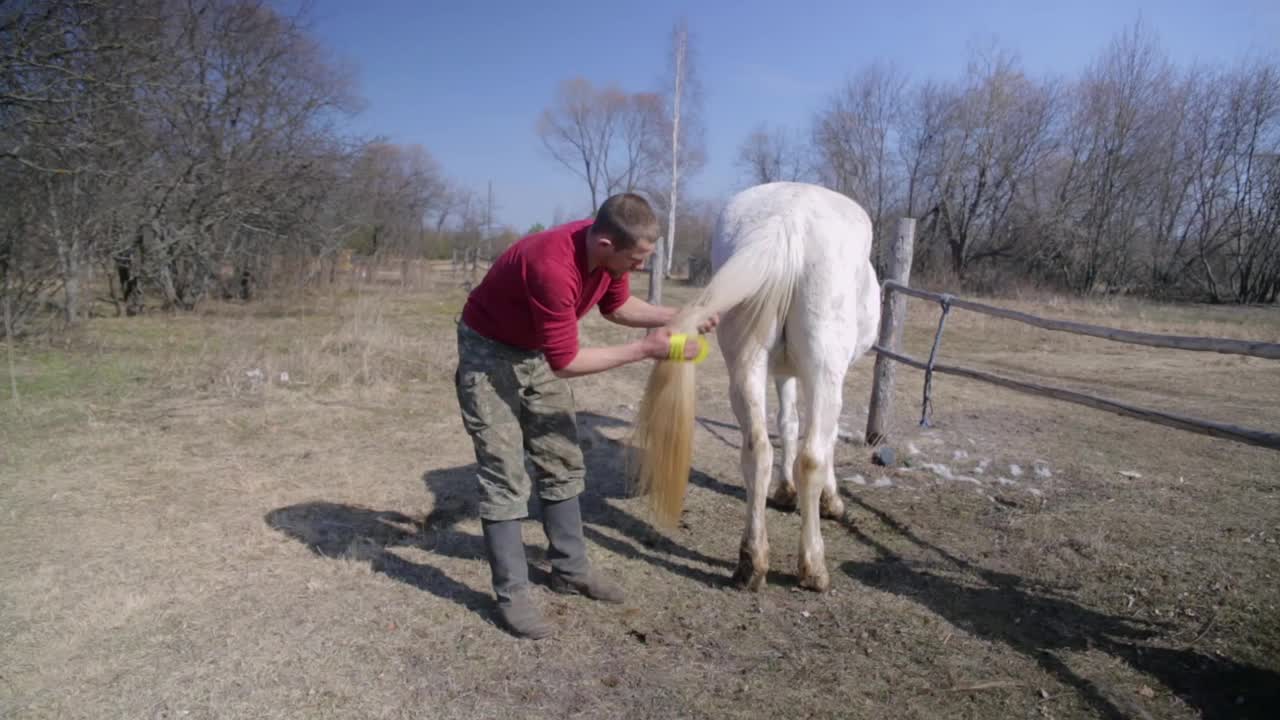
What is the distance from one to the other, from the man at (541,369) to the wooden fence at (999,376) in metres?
1.90

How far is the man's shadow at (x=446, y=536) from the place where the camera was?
3127mm

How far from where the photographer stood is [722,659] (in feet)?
8.27

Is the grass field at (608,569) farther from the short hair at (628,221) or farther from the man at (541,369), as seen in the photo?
the short hair at (628,221)

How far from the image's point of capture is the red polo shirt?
2453 mm

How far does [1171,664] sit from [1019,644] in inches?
19.4

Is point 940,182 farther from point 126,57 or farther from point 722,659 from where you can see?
point 722,659

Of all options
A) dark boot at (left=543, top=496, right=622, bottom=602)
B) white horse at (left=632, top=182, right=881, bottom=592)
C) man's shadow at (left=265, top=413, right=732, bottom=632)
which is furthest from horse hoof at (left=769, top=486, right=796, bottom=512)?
dark boot at (left=543, top=496, right=622, bottom=602)

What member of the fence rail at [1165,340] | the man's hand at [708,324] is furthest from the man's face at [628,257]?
the fence rail at [1165,340]

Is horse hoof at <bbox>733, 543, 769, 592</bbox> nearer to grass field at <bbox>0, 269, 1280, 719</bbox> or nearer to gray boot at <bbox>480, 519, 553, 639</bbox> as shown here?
grass field at <bbox>0, 269, 1280, 719</bbox>

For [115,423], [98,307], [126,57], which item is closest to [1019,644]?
[115,423]

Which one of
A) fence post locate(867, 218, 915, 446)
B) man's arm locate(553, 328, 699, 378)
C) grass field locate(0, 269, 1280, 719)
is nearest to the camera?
grass field locate(0, 269, 1280, 719)

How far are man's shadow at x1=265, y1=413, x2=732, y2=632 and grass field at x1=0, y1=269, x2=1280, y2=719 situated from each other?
22 mm

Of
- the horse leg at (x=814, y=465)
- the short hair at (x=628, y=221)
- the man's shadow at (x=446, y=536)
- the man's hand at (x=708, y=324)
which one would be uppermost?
the short hair at (x=628, y=221)

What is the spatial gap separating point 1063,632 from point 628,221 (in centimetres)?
233
